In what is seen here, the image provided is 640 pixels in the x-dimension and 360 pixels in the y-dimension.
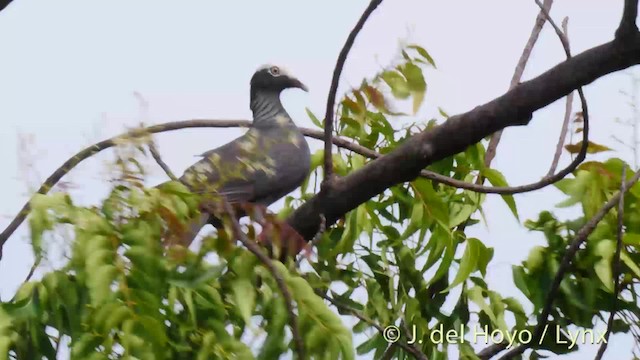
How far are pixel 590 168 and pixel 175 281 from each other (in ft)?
3.81

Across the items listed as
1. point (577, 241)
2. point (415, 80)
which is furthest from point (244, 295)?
point (415, 80)

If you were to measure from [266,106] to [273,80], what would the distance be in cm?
16

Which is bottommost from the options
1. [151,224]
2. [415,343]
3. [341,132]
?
[415,343]

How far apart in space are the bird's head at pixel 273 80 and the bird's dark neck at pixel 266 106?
2 cm

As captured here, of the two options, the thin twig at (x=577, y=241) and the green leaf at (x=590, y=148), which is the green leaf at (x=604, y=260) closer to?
the thin twig at (x=577, y=241)

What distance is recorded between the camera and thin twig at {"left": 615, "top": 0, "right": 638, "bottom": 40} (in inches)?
101

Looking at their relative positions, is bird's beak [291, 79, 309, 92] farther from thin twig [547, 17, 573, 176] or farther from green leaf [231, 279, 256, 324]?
green leaf [231, 279, 256, 324]

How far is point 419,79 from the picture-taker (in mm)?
3260

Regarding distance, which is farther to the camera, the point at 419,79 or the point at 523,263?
the point at 419,79

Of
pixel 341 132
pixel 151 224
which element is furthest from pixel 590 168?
pixel 151 224

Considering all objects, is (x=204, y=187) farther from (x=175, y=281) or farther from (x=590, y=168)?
(x=590, y=168)

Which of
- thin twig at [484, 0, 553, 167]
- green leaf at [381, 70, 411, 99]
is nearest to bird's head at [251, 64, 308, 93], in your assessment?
thin twig at [484, 0, 553, 167]

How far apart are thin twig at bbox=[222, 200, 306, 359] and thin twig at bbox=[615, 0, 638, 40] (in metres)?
0.89

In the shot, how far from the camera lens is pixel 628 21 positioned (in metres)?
2.57
